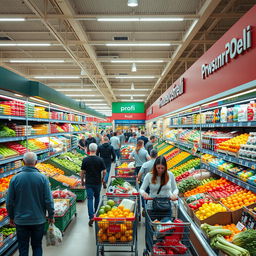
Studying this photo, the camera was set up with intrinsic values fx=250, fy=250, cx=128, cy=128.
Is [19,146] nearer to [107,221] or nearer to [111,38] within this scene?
[107,221]

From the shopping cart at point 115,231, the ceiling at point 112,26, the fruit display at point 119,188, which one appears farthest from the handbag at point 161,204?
the ceiling at point 112,26

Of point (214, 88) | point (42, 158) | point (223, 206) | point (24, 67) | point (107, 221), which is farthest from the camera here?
point (24, 67)

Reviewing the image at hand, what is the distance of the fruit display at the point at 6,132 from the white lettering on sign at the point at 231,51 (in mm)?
4338

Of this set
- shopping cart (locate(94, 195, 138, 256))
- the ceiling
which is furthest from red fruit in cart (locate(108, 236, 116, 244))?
the ceiling

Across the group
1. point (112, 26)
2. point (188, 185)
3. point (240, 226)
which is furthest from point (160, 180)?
point (112, 26)

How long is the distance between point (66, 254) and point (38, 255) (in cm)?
76

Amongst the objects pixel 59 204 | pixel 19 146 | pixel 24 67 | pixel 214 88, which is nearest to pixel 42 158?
pixel 19 146

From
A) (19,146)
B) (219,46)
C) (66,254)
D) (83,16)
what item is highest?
(83,16)

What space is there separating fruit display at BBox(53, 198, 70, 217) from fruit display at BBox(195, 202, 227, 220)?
2418 mm

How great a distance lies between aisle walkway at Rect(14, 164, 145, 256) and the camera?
4047 mm

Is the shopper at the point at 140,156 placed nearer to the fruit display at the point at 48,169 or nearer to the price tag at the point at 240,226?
the fruit display at the point at 48,169

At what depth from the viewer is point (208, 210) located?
3693 millimetres

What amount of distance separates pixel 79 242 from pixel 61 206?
Result: 743mm

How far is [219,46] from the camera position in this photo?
4.98m
